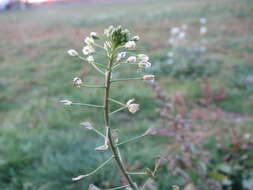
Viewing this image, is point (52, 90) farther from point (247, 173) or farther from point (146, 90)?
point (247, 173)

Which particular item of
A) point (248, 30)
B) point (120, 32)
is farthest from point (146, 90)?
point (248, 30)

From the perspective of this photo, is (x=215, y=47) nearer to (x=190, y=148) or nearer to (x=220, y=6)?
(x=190, y=148)

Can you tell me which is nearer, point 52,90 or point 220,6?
point 52,90

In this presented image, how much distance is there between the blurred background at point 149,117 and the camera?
281 cm

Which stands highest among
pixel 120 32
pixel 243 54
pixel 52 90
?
pixel 120 32

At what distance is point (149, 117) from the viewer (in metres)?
4.50

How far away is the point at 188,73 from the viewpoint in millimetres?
5918

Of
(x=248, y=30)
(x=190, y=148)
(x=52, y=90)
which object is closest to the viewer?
(x=190, y=148)

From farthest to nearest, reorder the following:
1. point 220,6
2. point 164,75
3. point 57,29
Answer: point 220,6, point 57,29, point 164,75

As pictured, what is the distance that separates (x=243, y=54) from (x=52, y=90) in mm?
3975

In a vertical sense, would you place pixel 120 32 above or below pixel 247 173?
above

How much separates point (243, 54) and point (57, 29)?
758 cm

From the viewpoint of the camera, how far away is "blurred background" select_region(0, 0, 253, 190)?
2812 millimetres

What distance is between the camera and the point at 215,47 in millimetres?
7629
